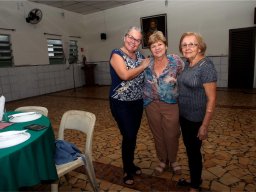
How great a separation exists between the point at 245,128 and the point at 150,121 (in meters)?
2.19

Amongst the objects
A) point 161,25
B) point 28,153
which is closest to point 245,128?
point 28,153

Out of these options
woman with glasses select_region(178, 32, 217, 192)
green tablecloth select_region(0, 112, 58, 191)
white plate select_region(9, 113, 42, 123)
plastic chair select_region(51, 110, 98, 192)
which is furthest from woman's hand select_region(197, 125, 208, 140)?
white plate select_region(9, 113, 42, 123)

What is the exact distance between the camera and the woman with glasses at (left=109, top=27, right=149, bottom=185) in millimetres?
1909

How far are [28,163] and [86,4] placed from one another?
792 centimetres

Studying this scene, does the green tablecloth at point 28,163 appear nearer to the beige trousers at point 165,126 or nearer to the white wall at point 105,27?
the beige trousers at point 165,126

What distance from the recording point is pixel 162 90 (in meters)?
2.01

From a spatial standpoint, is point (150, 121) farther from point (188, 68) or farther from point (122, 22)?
point (122, 22)

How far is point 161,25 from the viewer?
7891 mm

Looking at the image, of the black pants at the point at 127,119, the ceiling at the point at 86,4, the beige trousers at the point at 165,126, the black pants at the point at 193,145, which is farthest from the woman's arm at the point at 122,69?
the ceiling at the point at 86,4

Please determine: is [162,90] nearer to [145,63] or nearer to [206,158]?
[145,63]

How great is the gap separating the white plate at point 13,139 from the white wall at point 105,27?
623 centimetres

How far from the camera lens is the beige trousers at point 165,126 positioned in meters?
2.05

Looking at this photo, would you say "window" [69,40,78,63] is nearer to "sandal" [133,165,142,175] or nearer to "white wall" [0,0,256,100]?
"white wall" [0,0,256,100]

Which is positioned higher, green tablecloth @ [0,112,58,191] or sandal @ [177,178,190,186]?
green tablecloth @ [0,112,58,191]
